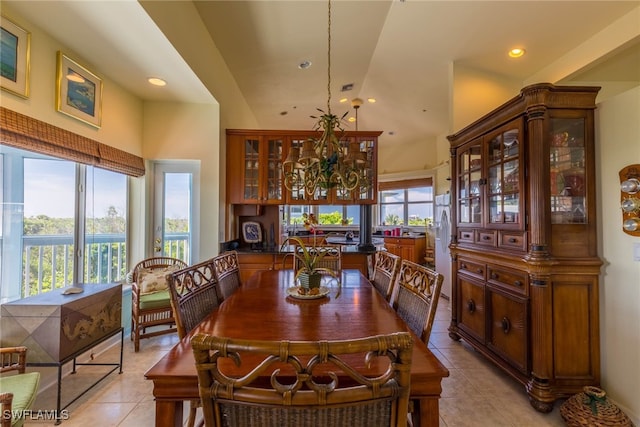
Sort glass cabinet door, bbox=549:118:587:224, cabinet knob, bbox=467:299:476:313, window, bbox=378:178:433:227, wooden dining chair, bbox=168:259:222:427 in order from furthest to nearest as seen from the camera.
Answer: window, bbox=378:178:433:227, cabinet knob, bbox=467:299:476:313, glass cabinet door, bbox=549:118:587:224, wooden dining chair, bbox=168:259:222:427

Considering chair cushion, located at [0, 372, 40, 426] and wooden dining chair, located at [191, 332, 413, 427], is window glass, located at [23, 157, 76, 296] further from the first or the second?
wooden dining chair, located at [191, 332, 413, 427]

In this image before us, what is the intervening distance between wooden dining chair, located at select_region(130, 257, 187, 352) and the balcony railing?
1.00 ft

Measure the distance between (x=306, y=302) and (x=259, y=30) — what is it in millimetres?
2782

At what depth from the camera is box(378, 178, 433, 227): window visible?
21.3ft

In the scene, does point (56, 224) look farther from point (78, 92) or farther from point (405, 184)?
point (405, 184)

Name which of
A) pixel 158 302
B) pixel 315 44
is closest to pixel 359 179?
pixel 315 44

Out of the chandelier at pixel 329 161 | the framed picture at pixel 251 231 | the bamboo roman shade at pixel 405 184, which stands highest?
the bamboo roman shade at pixel 405 184

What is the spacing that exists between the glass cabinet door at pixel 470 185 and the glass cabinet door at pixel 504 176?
0.51 feet

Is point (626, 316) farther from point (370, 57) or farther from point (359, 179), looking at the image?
point (370, 57)

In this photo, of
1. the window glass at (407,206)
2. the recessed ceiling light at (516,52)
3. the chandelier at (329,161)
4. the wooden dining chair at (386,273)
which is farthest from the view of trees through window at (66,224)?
the window glass at (407,206)

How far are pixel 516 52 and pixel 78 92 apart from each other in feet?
13.7

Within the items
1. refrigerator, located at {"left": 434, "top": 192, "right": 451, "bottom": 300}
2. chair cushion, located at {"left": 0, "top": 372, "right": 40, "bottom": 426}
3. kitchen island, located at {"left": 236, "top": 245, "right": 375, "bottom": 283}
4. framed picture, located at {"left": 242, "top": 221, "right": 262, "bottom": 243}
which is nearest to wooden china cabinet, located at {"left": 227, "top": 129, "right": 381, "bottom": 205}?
framed picture, located at {"left": 242, "top": 221, "right": 262, "bottom": 243}

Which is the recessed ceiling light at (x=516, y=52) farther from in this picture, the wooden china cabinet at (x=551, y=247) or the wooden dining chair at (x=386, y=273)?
the wooden dining chair at (x=386, y=273)

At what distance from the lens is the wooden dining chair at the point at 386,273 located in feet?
6.22
